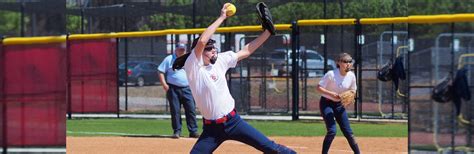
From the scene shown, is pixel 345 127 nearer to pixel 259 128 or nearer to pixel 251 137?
pixel 251 137

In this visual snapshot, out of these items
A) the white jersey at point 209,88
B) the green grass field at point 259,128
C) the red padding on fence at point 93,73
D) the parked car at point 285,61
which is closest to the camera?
the white jersey at point 209,88

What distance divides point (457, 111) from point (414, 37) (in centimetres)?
86

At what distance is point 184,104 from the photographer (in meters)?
18.4

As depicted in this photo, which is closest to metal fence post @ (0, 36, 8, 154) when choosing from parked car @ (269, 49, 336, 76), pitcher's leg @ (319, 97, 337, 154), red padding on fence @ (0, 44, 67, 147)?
red padding on fence @ (0, 44, 67, 147)

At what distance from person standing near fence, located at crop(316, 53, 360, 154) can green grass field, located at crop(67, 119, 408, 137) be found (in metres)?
5.76

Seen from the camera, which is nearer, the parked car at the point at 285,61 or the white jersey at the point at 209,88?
the white jersey at the point at 209,88

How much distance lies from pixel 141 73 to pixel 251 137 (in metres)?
22.1

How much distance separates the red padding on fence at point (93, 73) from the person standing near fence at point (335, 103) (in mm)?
13027

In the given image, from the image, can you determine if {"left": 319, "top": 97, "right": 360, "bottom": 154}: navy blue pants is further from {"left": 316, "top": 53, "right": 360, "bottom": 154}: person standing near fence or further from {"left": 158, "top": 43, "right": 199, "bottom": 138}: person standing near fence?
{"left": 158, "top": 43, "right": 199, "bottom": 138}: person standing near fence

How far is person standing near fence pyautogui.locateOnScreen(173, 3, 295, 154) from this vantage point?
9.90 m

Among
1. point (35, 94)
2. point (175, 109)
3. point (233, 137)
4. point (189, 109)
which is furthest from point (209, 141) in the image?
point (175, 109)

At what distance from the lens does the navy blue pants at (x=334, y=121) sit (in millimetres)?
13352

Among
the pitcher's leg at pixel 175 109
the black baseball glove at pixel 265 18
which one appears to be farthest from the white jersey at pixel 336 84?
the pitcher's leg at pixel 175 109

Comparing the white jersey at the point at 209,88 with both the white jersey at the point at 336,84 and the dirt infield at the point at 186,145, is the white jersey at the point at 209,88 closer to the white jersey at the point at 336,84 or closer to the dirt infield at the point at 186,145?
the white jersey at the point at 336,84
